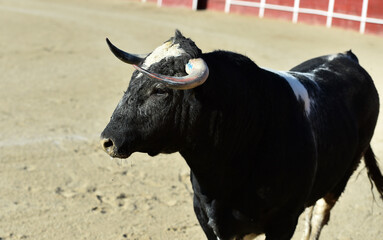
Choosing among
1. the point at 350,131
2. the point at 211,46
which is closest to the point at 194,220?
the point at 350,131

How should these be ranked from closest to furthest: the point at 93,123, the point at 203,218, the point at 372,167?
the point at 203,218 → the point at 372,167 → the point at 93,123

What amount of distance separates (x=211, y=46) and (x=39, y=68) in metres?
3.60

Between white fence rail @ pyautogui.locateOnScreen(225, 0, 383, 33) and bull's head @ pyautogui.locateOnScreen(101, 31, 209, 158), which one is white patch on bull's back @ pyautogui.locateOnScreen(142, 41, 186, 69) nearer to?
bull's head @ pyautogui.locateOnScreen(101, 31, 209, 158)

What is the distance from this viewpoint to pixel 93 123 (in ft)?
27.3

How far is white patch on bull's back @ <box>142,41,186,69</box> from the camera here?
330 centimetres

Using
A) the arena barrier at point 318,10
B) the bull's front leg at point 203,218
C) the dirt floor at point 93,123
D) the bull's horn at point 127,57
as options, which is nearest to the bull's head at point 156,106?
the bull's horn at point 127,57

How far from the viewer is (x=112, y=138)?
317 centimetres

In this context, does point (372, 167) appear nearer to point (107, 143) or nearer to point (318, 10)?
point (107, 143)

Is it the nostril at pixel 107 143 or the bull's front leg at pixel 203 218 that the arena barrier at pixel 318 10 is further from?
the nostril at pixel 107 143

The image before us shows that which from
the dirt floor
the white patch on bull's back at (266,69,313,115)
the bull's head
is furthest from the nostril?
the dirt floor

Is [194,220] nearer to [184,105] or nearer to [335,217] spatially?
[335,217]

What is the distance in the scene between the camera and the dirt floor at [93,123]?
5.67 m

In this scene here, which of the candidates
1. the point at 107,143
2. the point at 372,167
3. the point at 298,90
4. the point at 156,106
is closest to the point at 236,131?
the point at 156,106

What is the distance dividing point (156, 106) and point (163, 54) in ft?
0.92
